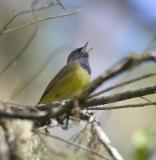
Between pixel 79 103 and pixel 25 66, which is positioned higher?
pixel 25 66

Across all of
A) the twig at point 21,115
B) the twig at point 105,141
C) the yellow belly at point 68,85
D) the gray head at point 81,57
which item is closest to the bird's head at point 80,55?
the gray head at point 81,57

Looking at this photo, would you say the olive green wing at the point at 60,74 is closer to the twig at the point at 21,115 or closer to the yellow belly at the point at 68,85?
the yellow belly at the point at 68,85

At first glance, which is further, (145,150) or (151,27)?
(151,27)

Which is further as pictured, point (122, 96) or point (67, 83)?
point (67, 83)

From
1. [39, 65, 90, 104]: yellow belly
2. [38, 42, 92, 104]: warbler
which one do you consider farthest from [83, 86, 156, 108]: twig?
[39, 65, 90, 104]: yellow belly

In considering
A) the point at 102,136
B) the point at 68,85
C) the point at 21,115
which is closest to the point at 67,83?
the point at 68,85

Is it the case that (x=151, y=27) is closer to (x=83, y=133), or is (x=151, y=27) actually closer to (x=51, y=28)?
(x=51, y=28)

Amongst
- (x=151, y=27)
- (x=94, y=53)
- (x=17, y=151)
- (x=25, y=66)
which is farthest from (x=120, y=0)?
(x=17, y=151)

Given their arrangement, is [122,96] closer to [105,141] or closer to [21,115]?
[105,141]
